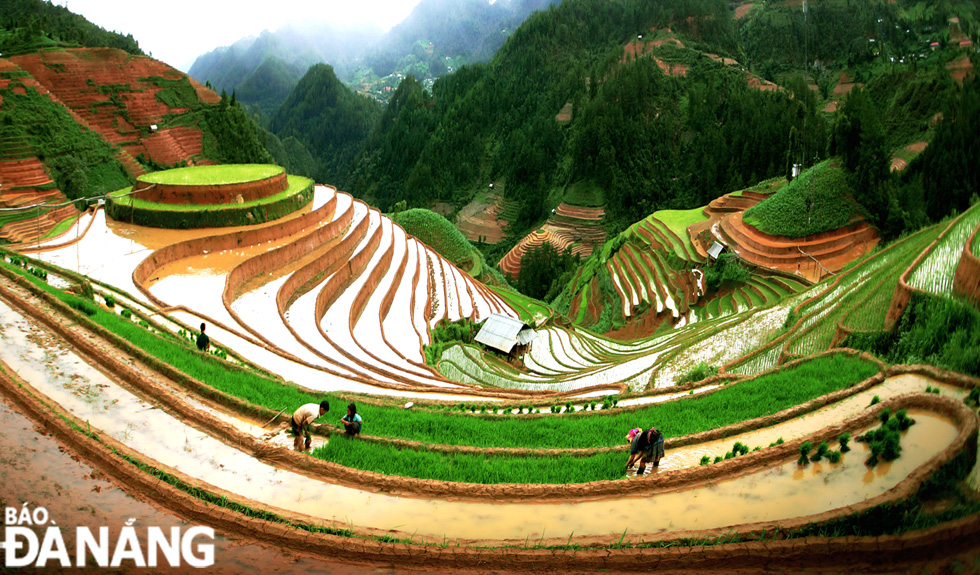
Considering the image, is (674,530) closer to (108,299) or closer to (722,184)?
(108,299)

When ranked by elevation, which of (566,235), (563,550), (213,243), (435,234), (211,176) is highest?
(211,176)

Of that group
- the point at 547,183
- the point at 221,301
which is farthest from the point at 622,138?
the point at 221,301

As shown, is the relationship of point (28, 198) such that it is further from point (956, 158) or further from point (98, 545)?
point (956, 158)

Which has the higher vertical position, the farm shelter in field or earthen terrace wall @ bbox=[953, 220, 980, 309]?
earthen terrace wall @ bbox=[953, 220, 980, 309]

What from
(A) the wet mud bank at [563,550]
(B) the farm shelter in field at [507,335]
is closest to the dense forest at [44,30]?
(B) the farm shelter in field at [507,335]

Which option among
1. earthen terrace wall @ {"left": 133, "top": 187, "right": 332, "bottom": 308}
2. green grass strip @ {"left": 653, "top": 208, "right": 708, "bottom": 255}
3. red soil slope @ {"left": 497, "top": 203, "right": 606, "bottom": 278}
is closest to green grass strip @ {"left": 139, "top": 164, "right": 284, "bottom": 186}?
earthen terrace wall @ {"left": 133, "top": 187, "right": 332, "bottom": 308}

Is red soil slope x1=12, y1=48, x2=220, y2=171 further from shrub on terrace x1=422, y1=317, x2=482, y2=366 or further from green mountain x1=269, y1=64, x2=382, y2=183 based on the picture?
green mountain x1=269, y1=64, x2=382, y2=183

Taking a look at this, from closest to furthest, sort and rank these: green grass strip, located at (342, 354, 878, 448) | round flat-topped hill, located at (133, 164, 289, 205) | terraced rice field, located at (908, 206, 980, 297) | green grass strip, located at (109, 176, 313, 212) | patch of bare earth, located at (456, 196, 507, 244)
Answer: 1. terraced rice field, located at (908, 206, 980, 297)
2. green grass strip, located at (342, 354, 878, 448)
3. green grass strip, located at (109, 176, 313, 212)
4. round flat-topped hill, located at (133, 164, 289, 205)
5. patch of bare earth, located at (456, 196, 507, 244)

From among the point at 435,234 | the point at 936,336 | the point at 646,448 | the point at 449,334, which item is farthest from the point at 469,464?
the point at 435,234
